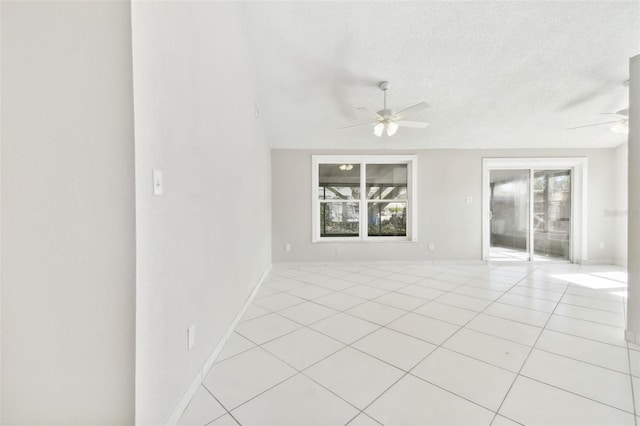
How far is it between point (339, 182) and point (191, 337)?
13.8 ft

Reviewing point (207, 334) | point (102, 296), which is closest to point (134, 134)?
point (102, 296)

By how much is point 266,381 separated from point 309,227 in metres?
3.54

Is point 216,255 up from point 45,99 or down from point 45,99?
down

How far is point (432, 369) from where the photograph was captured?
5.51 ft

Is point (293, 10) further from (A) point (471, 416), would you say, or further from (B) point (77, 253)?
(A) point (471, 416)

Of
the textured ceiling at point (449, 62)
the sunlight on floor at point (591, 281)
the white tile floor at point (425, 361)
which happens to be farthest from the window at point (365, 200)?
the sunlight on floor at point (591, 281)

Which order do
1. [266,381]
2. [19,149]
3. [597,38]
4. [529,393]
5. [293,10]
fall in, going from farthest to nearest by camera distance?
[597,38]
[293,10]
[266,381]
[529,393]
[19,149]

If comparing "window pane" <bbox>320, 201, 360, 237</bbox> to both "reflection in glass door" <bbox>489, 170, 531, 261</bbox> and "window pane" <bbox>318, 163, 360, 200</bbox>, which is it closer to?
"window pane" <bbox>318, 163, 360, 200</bbox>

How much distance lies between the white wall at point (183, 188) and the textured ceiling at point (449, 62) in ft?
2.66

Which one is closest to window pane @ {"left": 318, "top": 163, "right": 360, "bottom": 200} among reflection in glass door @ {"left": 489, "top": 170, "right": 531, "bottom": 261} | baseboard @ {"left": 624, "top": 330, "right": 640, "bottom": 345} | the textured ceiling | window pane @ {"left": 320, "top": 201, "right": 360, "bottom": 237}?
window pane @ {"left": 320, "top": 201, "right": 360, "bottom": 237}

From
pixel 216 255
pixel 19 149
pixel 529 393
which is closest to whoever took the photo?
pixel 19 149

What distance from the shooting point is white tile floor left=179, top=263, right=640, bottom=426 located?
1.33m

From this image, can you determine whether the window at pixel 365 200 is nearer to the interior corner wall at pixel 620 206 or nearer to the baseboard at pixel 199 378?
the baseboard at pixel 199 378

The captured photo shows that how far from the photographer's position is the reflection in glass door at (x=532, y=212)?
5191 millimetres
